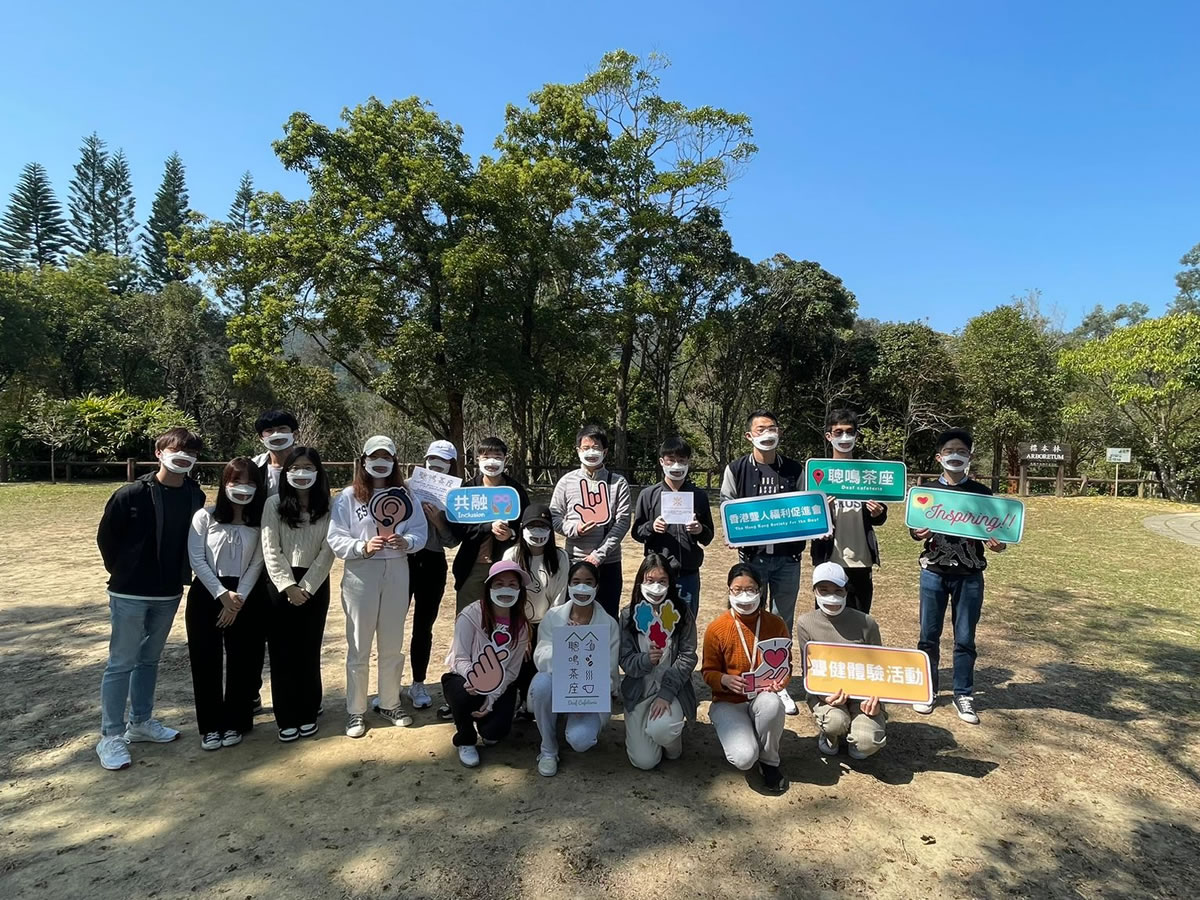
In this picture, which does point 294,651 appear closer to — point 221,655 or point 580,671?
point 221,655

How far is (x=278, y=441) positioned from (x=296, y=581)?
3.05 feet

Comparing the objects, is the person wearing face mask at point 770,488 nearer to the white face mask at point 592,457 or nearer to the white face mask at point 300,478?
the white face mask at point 592,457

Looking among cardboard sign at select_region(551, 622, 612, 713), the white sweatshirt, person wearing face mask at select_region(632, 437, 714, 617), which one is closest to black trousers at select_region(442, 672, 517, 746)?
cardboard sign at select_region(551, 622, 612, 713)

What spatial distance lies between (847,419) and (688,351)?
20756 millimetres

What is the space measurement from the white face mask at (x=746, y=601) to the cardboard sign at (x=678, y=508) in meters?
0.63

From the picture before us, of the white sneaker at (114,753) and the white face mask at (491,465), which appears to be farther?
the white face mask at (491,465)

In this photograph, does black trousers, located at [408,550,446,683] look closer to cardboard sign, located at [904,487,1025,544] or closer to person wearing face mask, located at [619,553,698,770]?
person wearing face mask, located at [619,553,698,770]

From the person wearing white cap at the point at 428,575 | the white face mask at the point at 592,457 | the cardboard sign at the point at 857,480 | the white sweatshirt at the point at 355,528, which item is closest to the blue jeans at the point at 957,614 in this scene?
the cardboard sign at the point at 857,480

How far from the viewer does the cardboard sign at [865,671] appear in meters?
3.31

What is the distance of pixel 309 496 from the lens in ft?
12.3

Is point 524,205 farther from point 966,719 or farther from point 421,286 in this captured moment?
point 966,719

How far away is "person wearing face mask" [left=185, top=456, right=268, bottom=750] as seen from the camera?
354 centimetres

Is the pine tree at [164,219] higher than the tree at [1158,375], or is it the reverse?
the pine tree at [164,219]

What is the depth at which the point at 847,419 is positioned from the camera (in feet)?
13.9
